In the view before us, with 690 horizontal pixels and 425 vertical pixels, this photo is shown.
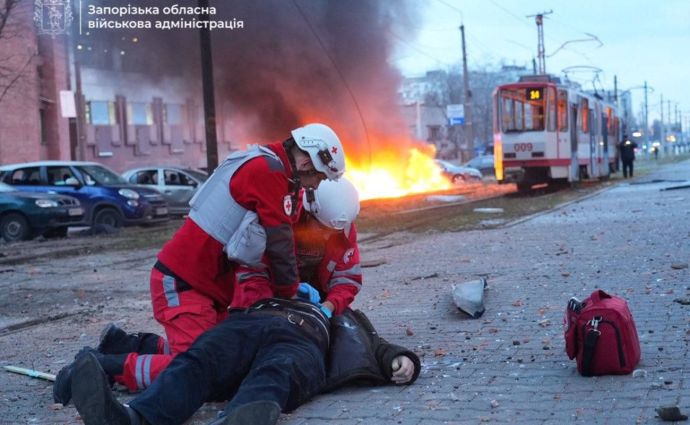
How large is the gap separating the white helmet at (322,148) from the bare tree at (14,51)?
2287 cm

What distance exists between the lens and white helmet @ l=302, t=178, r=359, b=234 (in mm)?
5504

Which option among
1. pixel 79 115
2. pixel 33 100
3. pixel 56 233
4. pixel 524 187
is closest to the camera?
pixel 56 233

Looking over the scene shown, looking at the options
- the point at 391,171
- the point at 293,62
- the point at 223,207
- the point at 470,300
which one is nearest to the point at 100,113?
the point at 391,171

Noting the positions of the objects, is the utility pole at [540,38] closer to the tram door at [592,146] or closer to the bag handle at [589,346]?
the tram door at [592,146]

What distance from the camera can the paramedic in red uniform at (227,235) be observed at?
16.5 ft

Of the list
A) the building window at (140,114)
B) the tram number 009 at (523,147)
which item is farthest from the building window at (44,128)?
the tram number 009 at (523,147)

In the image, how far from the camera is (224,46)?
25.7 metres

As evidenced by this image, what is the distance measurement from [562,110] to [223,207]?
2381 centimetres

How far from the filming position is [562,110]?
27.6m

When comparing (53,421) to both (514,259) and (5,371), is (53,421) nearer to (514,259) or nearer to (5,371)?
(5,371)

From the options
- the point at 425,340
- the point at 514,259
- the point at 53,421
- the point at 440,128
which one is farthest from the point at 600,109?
the point at 440,128

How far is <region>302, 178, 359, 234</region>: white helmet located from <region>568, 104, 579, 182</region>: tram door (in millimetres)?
23560

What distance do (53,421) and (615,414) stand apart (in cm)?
285

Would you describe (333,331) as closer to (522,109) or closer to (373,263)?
(373,263)
